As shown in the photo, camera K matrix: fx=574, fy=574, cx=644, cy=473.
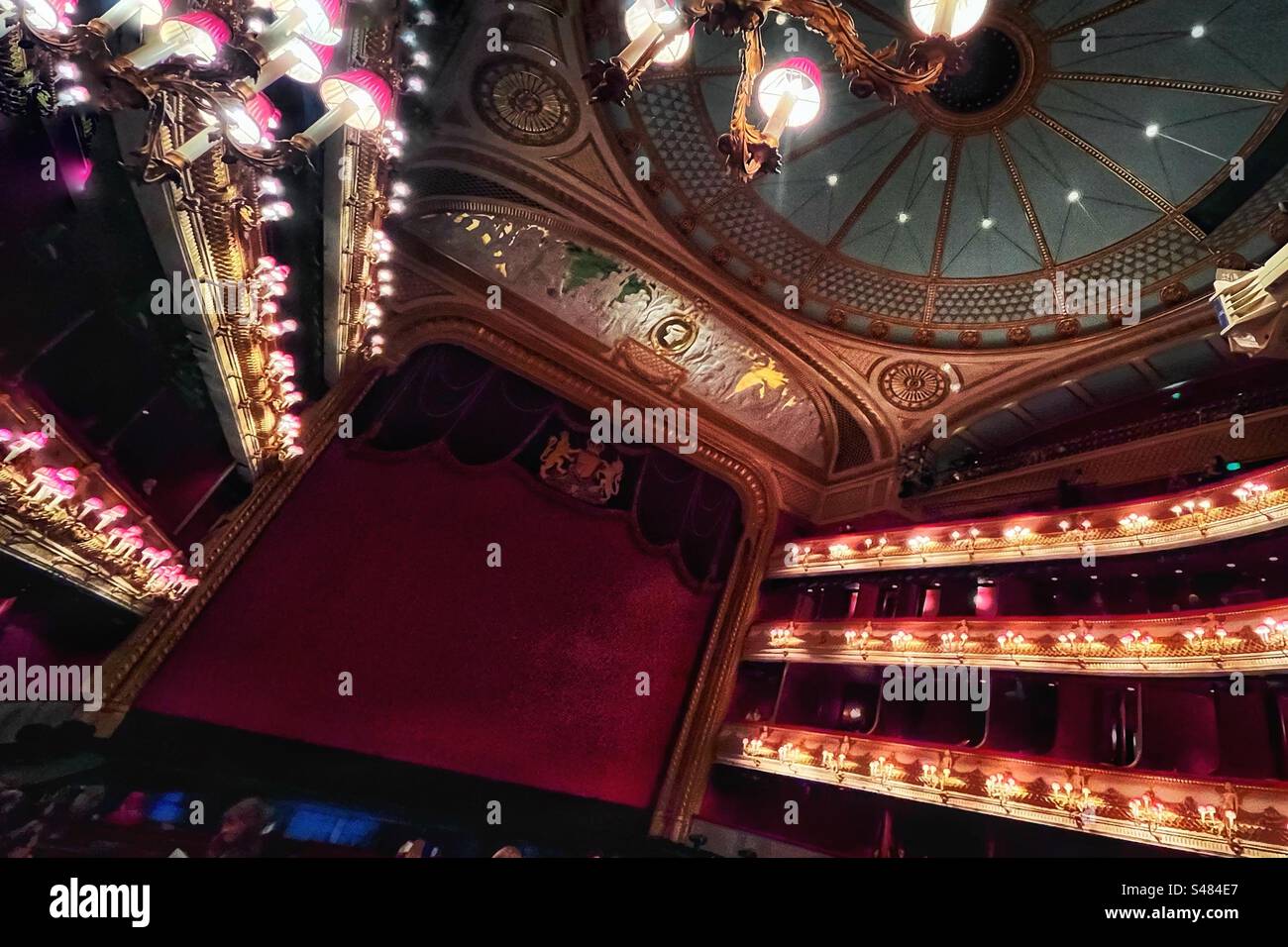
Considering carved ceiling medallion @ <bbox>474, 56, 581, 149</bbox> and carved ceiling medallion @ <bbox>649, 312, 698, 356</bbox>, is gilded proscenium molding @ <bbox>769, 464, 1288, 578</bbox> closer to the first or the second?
carved ceiling medallion @ <bbox>649, 312, 698, 356</bbox>

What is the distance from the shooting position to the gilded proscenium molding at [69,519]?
371 cm

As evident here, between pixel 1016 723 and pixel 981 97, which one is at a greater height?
pixel 981 97

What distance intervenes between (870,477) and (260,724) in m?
10.3

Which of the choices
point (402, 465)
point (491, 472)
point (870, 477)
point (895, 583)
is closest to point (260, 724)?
point (402, 465)

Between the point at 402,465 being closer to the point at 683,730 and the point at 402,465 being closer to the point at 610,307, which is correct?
the point at 610,307

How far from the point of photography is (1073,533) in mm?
7137

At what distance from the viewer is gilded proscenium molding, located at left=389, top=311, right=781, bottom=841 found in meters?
9.14

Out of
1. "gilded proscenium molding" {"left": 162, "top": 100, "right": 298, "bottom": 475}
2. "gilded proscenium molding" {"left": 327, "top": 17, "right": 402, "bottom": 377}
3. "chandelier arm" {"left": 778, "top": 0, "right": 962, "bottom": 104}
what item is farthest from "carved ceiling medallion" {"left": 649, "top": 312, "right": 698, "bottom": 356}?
"chandelier arm" {"left": 778, "top": 0, "right": 962, "bottom": 104}

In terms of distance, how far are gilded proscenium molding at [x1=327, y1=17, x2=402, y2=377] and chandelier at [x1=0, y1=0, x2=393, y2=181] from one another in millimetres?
1540

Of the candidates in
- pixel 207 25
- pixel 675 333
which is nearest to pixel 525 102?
pixel 675 333

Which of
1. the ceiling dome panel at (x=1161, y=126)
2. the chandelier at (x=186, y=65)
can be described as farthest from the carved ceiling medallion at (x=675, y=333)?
the chandelier at (x=186, y=65)

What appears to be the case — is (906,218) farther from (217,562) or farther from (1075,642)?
(217,562)

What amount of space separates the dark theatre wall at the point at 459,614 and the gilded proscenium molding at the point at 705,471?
1.03ft

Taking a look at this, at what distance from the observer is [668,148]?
26.2 feet
